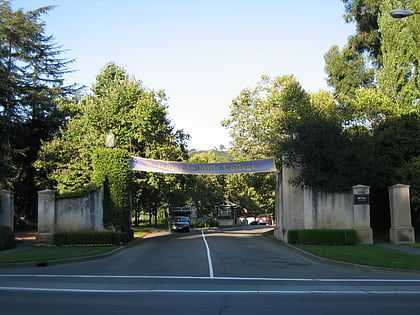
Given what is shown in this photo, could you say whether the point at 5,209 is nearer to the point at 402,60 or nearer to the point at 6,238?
the point at 6,238

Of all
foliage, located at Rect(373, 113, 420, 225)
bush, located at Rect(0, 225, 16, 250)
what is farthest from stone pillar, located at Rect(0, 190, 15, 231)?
foliage, located at Rect(373, 113, 420, 225)

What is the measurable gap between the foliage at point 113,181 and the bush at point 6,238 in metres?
5.31

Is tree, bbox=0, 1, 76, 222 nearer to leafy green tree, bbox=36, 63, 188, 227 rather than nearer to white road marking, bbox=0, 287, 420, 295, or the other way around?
leafy green tree, bbox=36, 63, 188, 227

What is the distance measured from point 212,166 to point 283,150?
568 cm

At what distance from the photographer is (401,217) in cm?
2386

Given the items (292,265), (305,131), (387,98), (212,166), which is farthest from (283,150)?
(387,98)

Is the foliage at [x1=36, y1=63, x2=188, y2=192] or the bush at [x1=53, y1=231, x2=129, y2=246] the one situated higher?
the foliage at [x1=36, y1=63, x2=188, y2=192]

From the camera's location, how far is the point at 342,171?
24.6 m

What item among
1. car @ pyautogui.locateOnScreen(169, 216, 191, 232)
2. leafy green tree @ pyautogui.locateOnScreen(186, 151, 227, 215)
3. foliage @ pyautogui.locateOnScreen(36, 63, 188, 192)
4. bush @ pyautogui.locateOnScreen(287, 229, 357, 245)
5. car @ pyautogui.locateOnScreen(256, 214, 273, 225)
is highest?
foliage @ pyautogui.locateOnScreen(36, 63, 188, 192)

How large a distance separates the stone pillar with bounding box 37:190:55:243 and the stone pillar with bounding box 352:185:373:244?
1629 centimetres

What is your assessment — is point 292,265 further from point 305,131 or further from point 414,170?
point 414,170

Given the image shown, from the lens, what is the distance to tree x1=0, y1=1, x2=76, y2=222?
38.0 metres

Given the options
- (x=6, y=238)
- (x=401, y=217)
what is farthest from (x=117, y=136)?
(x=401, y=217)

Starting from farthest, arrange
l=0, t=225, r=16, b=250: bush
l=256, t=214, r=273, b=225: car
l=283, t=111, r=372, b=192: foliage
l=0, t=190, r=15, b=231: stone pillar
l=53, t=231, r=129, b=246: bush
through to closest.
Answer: l=256, t=214, r=273, b=225: car, l=0, t=190, r=15, b=231: stone pillar, l=283, t=111, r=372, b=192: foliage, l=53, t=231, r=129, b=246: bush, l=0, t=225, r=16, b=250: bush
